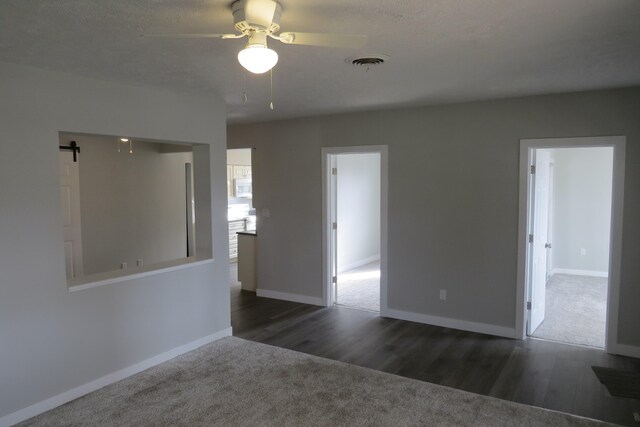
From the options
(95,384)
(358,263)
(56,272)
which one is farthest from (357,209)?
(56,272)

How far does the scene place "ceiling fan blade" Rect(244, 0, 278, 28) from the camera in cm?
194

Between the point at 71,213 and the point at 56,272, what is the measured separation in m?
2.94

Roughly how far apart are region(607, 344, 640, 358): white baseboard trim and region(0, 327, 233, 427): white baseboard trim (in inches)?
145

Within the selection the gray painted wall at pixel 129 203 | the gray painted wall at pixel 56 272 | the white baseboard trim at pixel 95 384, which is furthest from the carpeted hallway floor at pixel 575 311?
the gray painted wall at pixel 129 203

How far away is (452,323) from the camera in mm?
4875

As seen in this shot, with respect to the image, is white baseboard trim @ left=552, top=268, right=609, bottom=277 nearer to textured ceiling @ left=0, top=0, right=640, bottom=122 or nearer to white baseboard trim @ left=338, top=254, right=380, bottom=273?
white baseboard trim @ left=338, top=254, right=380, bottom=273

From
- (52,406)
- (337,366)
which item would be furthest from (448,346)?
(52,406)

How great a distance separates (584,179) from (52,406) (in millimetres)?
7616

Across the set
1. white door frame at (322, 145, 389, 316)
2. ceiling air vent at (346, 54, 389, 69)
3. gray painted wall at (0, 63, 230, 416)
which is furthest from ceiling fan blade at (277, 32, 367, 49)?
white door frame at (322, 145, 389, 316)

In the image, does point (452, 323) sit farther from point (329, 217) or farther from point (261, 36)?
point (261, 36)

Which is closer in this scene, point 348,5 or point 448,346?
point 348,5

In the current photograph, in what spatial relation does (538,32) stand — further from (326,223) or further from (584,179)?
(584,179)

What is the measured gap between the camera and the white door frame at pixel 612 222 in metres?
3.97

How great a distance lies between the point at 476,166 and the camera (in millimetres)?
4617
